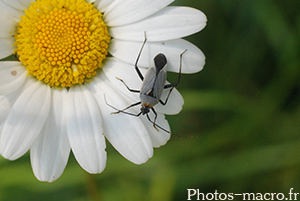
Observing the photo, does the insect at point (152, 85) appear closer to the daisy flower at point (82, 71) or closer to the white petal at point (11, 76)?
the daisy flower at point (82, 71)

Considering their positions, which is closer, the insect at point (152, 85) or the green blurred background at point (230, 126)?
the insect at point (152, 85)

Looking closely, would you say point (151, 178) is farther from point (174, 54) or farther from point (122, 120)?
point (174, 54)

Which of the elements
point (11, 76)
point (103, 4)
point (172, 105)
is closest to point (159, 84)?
point (172, 105)

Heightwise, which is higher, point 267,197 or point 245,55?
point 245,55

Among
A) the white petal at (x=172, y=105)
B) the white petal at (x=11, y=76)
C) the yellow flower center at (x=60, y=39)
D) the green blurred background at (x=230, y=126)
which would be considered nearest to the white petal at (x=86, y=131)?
the yellow flower center at (x=60, y=39)

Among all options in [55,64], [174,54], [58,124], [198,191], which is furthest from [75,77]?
[198,191]

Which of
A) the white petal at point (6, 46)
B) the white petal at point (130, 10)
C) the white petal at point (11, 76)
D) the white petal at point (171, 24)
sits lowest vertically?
the white petal at point (11, 76)

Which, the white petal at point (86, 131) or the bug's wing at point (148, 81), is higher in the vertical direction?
the bug's wing at point (148, 81)
